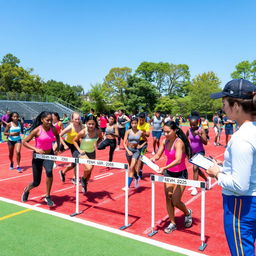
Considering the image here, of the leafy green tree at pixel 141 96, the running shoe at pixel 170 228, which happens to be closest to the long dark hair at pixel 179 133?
the running shoe at pixel 170 228

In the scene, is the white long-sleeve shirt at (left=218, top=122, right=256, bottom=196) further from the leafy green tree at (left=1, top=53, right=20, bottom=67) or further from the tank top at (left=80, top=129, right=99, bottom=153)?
the leafy green tree at (left=1, top=53, right=20, bottom=67)

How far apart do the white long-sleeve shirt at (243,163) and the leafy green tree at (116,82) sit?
66.0 m

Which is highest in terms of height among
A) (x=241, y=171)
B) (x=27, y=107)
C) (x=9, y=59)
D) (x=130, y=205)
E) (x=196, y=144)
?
(x=9, y=59)

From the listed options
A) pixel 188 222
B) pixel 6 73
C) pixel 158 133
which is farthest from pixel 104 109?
pixel 188 222

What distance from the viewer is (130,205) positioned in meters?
6.11

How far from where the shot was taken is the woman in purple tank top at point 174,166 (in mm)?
4594

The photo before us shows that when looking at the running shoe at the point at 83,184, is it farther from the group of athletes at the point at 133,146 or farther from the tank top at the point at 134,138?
the tank top at the point at 134,138

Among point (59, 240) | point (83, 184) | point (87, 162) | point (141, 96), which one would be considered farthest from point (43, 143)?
point (141, 96)

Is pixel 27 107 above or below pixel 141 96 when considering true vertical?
below

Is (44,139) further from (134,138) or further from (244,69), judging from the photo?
(244,69)

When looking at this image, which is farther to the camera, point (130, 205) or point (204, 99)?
point (204, 99)

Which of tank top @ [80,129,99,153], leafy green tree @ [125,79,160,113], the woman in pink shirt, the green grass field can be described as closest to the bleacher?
leafy green tree @ [125,79,160,113]

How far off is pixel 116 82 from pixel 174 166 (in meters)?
67.3

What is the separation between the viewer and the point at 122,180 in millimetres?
8414
